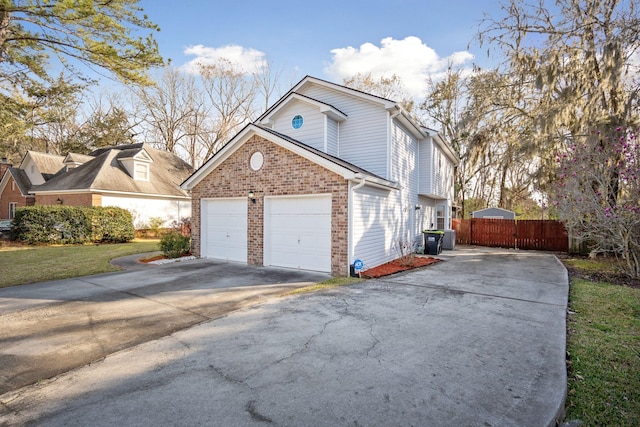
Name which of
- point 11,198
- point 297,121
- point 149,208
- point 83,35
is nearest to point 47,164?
point 11,198

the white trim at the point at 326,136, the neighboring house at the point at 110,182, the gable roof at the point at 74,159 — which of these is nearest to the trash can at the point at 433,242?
the white trim at the point at 326,136

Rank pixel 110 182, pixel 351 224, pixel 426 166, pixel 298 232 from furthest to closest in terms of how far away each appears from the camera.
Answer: pixel 110 182 < pixel 426 166 < pixel 298 232 < pixel 351 224

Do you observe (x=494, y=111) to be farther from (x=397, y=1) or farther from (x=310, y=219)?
(x=310, y=219)

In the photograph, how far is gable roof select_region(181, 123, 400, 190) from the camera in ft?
27.7

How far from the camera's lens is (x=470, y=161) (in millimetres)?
18766

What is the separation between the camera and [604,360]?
3.79 m

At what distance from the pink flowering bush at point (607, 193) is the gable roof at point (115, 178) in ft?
63.1

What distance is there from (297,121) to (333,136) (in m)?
1.59

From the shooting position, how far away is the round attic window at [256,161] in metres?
10.1

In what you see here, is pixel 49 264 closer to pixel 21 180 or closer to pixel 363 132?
pixel 363 132

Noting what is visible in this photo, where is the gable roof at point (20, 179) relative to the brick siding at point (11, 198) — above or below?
above

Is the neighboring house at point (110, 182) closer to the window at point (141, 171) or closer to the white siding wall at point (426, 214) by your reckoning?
the window at point (141, 171)

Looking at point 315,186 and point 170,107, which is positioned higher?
point 170,107

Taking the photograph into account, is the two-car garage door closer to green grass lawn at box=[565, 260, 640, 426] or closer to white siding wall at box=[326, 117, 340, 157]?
white siding wall at box=[326, 117, 340, 157]
